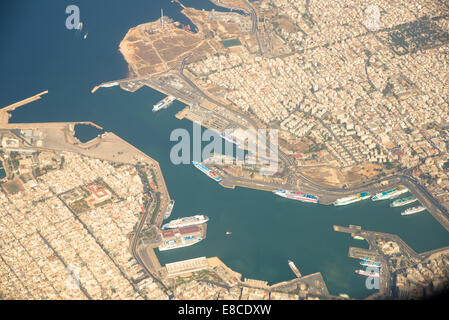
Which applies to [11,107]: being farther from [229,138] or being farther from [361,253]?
[361,253]

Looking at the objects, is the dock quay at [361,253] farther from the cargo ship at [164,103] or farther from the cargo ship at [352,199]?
the cargo ship at [164,103]

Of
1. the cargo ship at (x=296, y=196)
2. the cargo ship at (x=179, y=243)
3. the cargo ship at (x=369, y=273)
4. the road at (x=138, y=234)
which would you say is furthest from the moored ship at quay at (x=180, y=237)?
the cargo ship at (x=369, y=273)

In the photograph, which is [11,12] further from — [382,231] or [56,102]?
[382,231]

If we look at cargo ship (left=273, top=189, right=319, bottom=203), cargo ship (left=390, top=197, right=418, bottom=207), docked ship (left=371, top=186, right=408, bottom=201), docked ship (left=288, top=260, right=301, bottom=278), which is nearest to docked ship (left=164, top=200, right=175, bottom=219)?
cargo ship (left=273, top=189, right=319, bottom=203)

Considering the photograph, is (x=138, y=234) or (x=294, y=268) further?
(x=138, y=234)

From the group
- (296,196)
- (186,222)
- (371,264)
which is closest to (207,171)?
(186,222)

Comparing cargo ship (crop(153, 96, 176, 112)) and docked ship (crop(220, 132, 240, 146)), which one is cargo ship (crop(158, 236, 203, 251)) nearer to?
docked ship (crop(220, 132, 240, 146))

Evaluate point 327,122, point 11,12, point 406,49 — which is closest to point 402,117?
point 327,122
